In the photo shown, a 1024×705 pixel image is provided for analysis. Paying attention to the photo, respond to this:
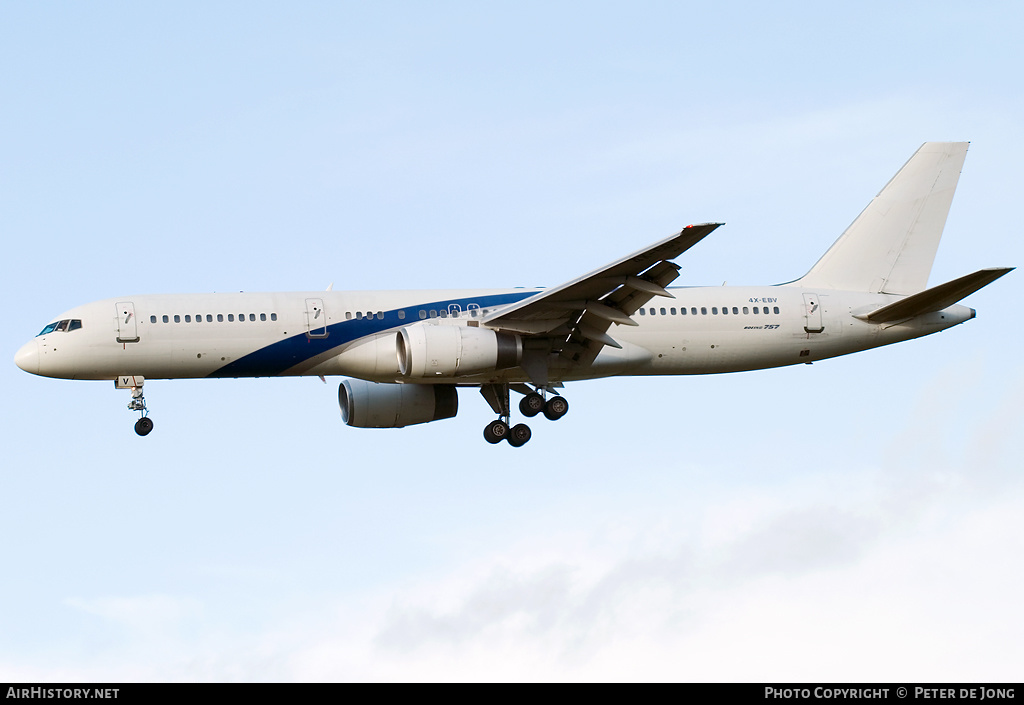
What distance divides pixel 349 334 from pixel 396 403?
3.87m

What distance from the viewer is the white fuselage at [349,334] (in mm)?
31922

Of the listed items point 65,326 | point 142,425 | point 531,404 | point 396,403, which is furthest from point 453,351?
point 65,326

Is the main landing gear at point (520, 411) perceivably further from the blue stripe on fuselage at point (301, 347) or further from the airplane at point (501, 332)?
the blue stripe on fuselage at point (301, 347)

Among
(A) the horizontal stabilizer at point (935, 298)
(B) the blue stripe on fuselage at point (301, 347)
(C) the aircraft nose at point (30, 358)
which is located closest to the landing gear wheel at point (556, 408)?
(B) the blue stripe on fuselage at point (301, 347)

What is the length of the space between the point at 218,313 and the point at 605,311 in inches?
358

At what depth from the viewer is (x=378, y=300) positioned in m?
33.0

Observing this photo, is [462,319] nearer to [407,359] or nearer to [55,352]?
[407,359]

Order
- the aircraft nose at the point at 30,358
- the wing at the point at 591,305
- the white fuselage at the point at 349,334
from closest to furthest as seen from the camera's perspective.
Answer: the wing at the point at 591,305 → the white fuselage at the point at 349,334 → the aircraft nose at the point at 30,358

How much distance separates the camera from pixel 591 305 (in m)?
31.4

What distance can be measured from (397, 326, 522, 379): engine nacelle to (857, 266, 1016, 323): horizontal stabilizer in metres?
9.77

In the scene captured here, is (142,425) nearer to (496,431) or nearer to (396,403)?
(396,403)

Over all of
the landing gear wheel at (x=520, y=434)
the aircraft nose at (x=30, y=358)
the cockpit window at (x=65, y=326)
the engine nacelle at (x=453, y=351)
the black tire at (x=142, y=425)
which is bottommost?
the landing gear wheel at (x=520, y=434)

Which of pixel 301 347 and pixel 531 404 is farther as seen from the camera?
pixel 531 404

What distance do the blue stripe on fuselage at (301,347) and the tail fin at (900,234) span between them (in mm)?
11141
